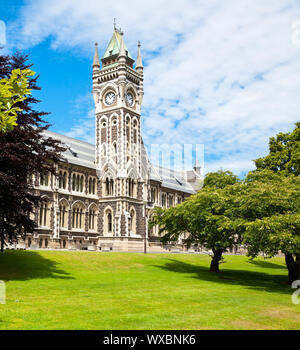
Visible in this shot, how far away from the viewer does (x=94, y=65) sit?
66938mm

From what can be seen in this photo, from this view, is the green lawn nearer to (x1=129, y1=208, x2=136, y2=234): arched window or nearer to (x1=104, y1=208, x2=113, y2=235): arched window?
(x1=104, y1=208, x2=113, y2=235): arched window

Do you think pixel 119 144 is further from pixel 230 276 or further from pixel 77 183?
pixel 230 276

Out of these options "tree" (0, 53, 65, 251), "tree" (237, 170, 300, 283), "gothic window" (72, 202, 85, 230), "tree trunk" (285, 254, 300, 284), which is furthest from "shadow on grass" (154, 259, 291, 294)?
"gothic window" (72, 202, 85, 230)

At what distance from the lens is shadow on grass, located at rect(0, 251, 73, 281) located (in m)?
24.7

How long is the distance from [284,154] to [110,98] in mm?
33070

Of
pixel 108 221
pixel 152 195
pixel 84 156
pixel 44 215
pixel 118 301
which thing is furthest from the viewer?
pixel 152 195

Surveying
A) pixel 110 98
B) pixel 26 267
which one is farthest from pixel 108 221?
pixel 26 267

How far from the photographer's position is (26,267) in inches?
1078

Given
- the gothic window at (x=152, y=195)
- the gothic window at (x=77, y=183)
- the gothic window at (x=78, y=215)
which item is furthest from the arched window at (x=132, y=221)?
the gothic window at (x=152, y=195)

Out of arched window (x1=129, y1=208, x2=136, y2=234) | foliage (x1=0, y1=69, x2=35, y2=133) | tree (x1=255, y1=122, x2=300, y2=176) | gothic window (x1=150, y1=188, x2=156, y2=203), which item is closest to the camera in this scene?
foliage (x1=0, y1=69, x2=35, y2=133)

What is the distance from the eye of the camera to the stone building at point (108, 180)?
53969 millimetres

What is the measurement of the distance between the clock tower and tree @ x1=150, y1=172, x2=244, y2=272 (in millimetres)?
22367

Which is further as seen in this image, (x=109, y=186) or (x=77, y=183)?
(x=109, y=186)
